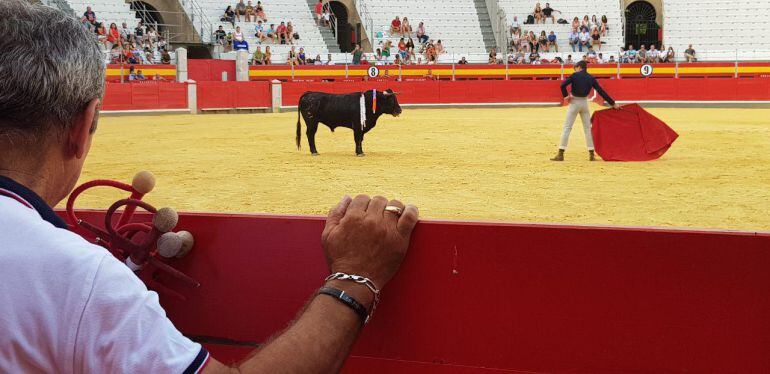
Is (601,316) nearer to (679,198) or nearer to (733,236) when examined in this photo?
(733,236)

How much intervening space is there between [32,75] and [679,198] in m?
7.32

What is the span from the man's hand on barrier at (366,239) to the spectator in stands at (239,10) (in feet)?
104

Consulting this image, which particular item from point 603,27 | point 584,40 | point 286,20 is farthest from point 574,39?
point 286,20

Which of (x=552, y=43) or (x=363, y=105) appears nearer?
(x=363, y=105)

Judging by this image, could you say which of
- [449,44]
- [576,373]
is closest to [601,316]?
[576,373]

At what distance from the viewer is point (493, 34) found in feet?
115

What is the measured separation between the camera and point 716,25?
108ft

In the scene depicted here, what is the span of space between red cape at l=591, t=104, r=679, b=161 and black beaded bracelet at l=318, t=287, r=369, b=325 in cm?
1028

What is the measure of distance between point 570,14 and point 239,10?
13.2 metres

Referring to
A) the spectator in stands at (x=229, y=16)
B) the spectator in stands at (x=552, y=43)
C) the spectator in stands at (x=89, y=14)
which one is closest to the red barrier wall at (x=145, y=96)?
the spectator in stands at (x=89, y=14)

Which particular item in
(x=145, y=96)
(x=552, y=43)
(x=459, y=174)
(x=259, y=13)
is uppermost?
(x=259, y=13)

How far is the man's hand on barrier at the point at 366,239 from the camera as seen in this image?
1.55 meters

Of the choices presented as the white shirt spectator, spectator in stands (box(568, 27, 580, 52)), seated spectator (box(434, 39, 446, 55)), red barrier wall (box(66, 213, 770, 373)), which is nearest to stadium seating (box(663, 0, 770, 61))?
spectator in stands (box(568, 27, 580, 52))

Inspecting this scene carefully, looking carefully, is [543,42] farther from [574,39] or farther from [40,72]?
[40,72]
